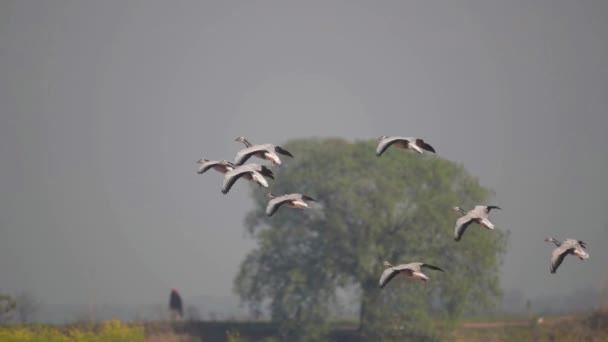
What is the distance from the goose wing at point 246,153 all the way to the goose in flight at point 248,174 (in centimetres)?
48

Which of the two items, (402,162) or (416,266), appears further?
(402,162)

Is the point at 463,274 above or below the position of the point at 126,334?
above

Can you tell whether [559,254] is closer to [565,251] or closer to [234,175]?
[565,251]

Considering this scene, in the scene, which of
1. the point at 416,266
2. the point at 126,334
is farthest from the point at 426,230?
the point at 416,266

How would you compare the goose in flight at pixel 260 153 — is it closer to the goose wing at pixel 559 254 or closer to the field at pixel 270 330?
the goose wing at pixel 559 254

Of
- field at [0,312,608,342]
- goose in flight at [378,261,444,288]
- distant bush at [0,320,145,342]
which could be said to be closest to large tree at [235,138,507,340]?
field at [0,312,608,342]

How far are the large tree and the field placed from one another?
6.70 ft

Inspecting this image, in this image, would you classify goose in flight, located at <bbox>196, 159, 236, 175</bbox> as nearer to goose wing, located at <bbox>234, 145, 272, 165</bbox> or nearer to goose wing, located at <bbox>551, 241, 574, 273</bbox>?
goose wing, located at <bbox>234, 145, 272, 165</bbox>

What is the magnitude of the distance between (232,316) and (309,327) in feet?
30.7

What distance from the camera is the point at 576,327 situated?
220ft

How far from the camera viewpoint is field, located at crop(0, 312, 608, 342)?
6153 centimetres

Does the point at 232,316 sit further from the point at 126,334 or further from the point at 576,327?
the point at 576,327

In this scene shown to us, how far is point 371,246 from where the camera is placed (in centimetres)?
7025

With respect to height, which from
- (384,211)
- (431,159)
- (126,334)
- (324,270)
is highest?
(431,159)
